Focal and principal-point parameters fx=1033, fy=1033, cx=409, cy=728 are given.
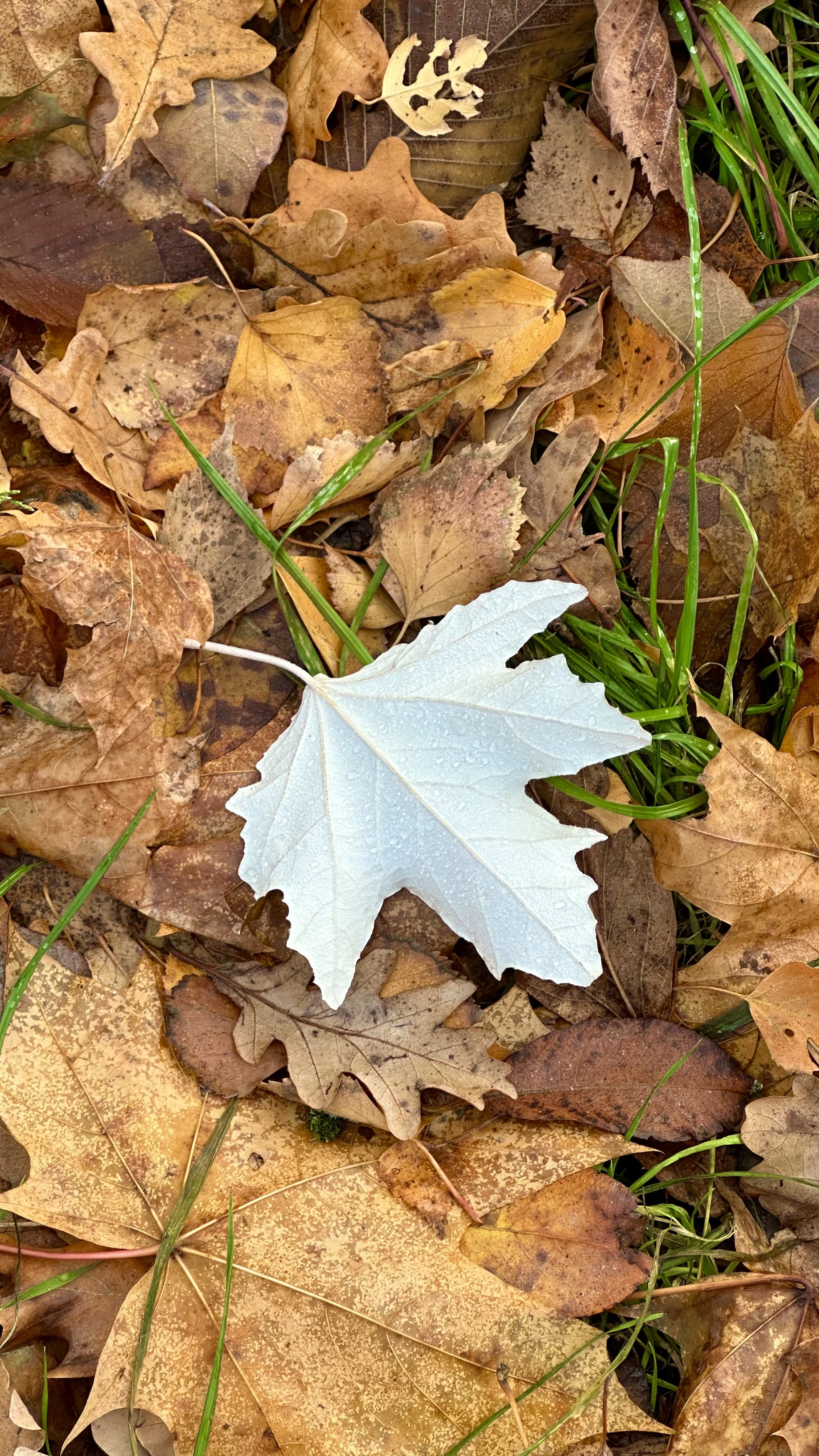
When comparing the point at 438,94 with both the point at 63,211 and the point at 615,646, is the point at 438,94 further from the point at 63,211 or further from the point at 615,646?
the point at 615,646

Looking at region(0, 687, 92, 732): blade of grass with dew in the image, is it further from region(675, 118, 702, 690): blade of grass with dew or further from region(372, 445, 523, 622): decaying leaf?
region(675, 118, 702, 690): blade of grass with dew

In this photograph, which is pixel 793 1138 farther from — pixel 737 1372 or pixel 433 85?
pixel 433 85

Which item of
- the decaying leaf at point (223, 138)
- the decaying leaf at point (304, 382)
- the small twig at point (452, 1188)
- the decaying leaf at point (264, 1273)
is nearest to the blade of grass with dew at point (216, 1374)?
the decaying leaf at point (264, 1273)

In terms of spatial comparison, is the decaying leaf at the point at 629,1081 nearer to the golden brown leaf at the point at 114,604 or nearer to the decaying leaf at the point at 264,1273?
the decaying leaf at the point at 264,1273

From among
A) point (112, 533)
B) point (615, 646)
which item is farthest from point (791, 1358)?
point (112, 533)

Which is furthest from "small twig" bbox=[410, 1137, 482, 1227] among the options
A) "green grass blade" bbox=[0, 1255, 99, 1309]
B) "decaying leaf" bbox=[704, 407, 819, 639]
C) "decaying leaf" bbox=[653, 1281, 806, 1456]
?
Answer: "decaying leaf" bbox=[704, 407, 819, 639]
